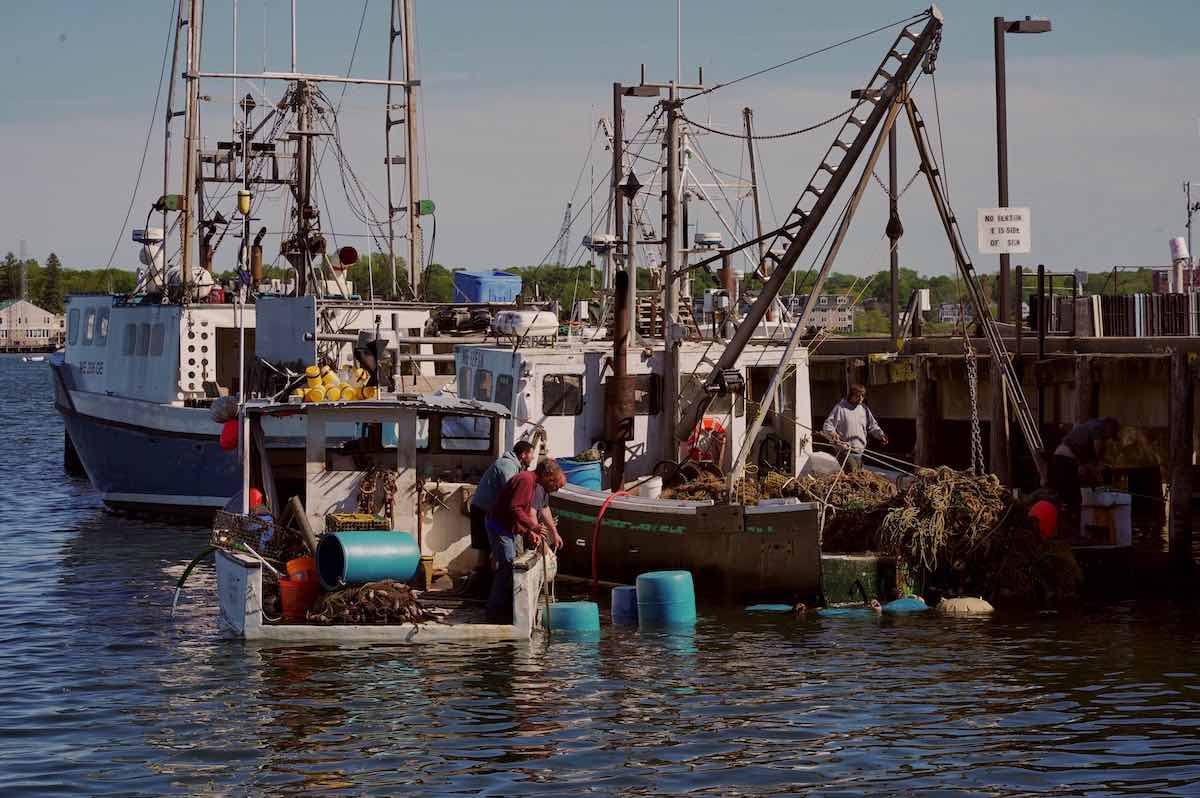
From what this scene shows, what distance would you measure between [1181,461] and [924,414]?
532cm

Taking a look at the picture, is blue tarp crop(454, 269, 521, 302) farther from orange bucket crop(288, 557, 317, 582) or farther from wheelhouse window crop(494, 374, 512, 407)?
orange bucket crop(288, 557, 317, 582)

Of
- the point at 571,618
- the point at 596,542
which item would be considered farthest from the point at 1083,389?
the point at 571,618

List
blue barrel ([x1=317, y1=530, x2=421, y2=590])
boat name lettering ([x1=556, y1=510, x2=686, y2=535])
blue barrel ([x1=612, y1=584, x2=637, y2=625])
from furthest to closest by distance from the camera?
boat name lettering ([x1=556, y1=510, x2=686, y2=535]) < blue barrel ([x1=612, y1=584, x2=637, y2=625]) < blue barrel ([x1=317, y1=530, x2=421, y2=590])

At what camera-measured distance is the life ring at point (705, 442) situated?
67.2 feet

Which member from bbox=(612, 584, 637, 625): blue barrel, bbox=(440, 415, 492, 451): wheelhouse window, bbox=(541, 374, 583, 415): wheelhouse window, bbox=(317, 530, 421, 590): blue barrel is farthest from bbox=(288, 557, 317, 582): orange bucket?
bbox=(541, 374, 583, 415): wheelhouse window

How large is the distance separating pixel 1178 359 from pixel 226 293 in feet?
59.9

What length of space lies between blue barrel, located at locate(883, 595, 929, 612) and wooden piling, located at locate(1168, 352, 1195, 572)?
3224 millimetres

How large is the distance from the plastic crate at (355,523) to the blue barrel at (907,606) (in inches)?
217

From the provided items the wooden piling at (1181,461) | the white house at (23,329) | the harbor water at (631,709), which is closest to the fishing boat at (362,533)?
the harbor water at (631,709)

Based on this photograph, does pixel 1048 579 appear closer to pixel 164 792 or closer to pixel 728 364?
pixel 728 364

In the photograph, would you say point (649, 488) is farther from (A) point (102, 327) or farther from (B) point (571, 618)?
(A) point (102, 327)

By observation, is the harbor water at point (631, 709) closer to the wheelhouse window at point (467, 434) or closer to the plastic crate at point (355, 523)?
the plastic crate at point (355, 523)

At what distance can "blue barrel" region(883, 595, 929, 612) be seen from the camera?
17472mm

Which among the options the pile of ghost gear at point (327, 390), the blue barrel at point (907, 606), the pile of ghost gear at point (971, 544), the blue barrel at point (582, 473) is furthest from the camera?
the blue barrel at point (582, 473)
